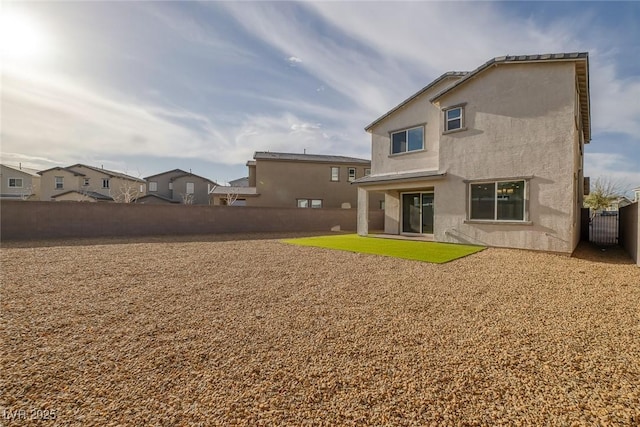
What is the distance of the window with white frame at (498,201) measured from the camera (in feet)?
32.1

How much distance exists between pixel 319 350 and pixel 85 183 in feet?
148

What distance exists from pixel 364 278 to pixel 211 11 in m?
9.70

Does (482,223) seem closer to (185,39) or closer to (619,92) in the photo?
(619,92)

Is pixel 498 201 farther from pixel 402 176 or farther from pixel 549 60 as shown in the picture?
pixel 549 60

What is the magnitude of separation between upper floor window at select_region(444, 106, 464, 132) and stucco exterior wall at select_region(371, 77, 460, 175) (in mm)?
996

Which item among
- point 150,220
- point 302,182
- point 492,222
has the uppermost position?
point 302,182

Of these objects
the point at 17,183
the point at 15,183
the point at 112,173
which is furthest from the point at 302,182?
the point at 15,183

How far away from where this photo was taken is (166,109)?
46.3ft

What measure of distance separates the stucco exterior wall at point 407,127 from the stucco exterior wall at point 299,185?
10.4m

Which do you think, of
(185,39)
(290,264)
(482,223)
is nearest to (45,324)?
(290,264)

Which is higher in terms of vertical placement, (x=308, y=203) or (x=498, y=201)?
(x=308, y=203)

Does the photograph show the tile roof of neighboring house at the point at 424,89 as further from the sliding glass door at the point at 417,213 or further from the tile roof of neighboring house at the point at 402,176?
the sliding glass door at the point at 417,213

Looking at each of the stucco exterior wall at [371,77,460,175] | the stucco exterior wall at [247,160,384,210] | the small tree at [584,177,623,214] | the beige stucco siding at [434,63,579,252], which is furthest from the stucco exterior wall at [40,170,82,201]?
the small tree at [584,177,623,214]

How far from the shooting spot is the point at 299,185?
25.9m
